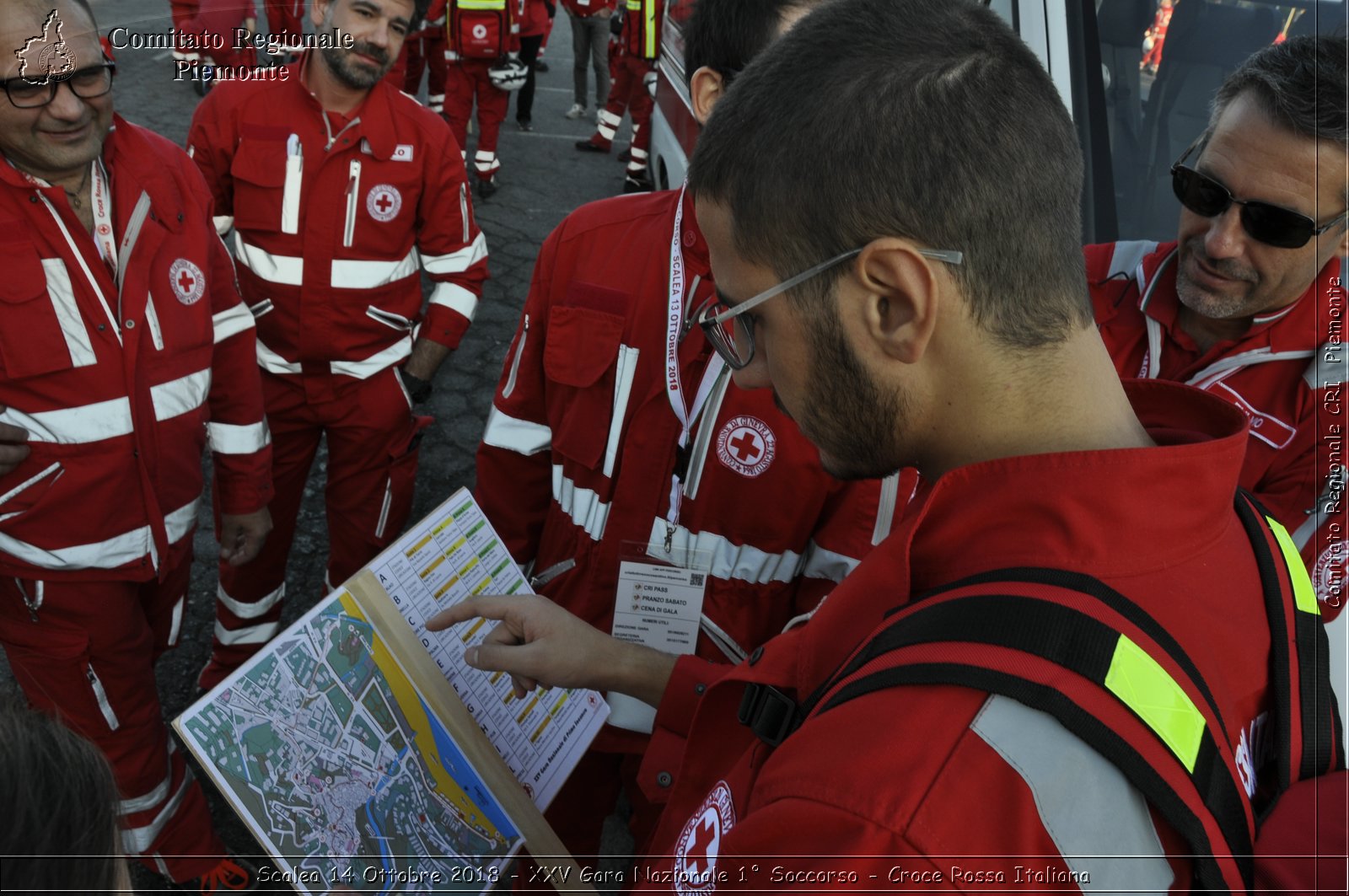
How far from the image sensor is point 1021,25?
9.63ft

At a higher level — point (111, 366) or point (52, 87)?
point (52, 87)

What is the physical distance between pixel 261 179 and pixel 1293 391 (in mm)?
2987

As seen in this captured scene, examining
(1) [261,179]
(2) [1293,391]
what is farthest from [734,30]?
(1) [261,179]

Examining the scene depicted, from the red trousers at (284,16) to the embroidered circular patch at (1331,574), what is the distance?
6.99 meters

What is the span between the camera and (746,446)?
2.06 meters

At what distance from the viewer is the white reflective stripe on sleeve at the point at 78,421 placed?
2295 millimetres

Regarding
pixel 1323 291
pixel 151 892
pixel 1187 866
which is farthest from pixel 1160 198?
pixel 151 892

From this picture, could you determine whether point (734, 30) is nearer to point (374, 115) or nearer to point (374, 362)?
point (374, 115)

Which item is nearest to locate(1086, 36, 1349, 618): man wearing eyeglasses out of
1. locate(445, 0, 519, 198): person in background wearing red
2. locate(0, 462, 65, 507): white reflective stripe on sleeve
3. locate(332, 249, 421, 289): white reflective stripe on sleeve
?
locate(332, 249, 421, 289): white reflective stripe on sleeve

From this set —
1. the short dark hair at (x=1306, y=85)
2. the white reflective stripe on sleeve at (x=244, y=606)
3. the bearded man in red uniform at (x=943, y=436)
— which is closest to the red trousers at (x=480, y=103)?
the white reflective stripe on sleeve at (x=244, y=606)

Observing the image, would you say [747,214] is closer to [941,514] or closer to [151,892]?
[941,514]

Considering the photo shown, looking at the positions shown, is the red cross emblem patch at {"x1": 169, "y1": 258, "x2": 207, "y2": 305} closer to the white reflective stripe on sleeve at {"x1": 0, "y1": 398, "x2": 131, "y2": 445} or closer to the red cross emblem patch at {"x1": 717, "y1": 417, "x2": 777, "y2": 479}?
the white reflective stripe on sleeve at {"x1": 0, "y1": 398, "x2": 131, "y2": 445}

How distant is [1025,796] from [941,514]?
1.09ft

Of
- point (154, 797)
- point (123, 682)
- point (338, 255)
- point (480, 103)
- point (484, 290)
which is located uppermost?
point (338, 255)
